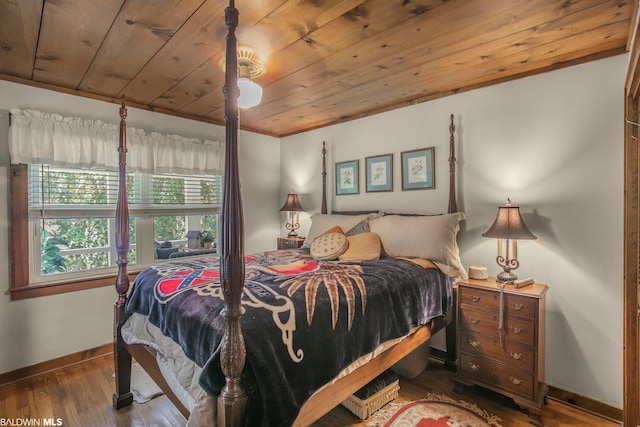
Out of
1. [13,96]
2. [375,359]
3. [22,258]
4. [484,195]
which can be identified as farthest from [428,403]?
[13,96]

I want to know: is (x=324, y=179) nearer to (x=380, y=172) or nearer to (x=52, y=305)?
(x=380, y=172)

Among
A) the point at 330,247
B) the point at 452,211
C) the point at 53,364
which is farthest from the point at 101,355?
the point at 452,211

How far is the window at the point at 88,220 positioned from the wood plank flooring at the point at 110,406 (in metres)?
0.73

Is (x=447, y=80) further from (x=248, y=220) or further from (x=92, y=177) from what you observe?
(x=92, y=177)

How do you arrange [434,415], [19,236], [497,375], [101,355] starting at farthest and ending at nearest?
[101,355]
[19,236]
[497,375]
[434,415]

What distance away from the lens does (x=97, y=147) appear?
108 inches

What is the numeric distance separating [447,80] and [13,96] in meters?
3.39

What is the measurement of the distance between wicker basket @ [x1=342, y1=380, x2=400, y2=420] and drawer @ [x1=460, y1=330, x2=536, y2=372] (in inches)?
24.2

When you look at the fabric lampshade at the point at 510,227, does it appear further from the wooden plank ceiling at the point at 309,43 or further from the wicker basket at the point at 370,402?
the wicker basket at the point at 370,402

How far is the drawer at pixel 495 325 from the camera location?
1975mm

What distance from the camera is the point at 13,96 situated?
7.85ft

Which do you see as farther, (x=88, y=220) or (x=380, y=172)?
(x=380, y=172)

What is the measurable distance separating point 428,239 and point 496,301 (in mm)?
626

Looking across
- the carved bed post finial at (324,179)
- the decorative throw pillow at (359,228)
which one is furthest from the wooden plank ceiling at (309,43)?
the decorative throw pillow at (359,228)
